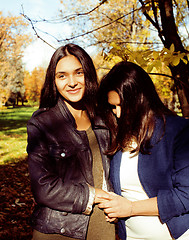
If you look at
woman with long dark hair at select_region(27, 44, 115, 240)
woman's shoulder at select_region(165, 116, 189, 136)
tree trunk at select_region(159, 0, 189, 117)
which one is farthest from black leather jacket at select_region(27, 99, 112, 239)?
tree trunk at select_region(159, 0, 189, 117)

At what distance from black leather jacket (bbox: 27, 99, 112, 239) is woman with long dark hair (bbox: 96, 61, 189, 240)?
0.63 feet

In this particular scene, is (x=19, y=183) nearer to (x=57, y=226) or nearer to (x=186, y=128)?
(x=57, y=226)

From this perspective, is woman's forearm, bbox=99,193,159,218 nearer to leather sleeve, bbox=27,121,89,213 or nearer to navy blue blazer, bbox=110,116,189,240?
navy blue blazer, bbox=110,116,189,240

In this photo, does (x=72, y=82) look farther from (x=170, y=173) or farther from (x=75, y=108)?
(x=170, y=173)

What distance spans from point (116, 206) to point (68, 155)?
460 millimetres

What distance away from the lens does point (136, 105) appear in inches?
58.6

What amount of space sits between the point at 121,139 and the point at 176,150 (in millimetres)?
394

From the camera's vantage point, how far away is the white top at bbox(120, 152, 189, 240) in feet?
4.68

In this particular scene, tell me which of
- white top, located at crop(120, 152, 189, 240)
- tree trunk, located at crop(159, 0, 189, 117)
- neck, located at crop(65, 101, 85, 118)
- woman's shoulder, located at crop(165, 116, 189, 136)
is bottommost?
white top, located at crop(120, 152, 189, 240)

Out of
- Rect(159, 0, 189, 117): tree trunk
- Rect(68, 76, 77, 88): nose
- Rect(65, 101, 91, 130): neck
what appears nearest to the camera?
Rect(68, 76, 77, 88): nose

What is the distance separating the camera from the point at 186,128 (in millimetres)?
1345

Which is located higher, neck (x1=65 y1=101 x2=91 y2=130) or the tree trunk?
the tree trunk

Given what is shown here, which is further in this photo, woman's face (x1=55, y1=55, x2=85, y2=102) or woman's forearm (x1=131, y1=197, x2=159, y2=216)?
woman's face (x1=55, y1=55, x2=85, y2=102)

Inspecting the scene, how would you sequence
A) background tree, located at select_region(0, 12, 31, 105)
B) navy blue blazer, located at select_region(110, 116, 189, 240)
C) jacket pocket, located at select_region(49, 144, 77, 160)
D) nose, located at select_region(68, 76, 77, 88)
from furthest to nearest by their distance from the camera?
1. background tree, located at select_region(0, 12, 31, 105)
2. nose, located at select_region(68, 76, 77, 88)
3. jacket pocket, located at select_region(49, 144, 77, 160)
4. navy blue blazer, located at select_region(110, 116, 189, 240)
